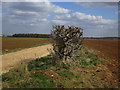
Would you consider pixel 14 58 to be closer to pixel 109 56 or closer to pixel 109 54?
pixel 109 56

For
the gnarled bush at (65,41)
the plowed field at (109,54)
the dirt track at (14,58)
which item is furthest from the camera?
the plowed field at (109,54)

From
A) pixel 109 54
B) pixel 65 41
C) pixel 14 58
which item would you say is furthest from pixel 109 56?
pixel 65 41

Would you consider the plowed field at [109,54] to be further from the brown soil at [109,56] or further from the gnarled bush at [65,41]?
the gnarled bush at [65,41]

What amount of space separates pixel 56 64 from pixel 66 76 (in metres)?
2.73

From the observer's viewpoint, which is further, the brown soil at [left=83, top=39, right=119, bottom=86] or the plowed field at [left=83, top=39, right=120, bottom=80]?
the plowed field at [left=83, top=39, right=120, bottom=80]

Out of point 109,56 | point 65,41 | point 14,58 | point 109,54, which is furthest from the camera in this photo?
point 109,54

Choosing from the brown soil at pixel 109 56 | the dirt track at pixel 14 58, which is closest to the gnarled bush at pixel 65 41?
the dirt track at pixel 14 58

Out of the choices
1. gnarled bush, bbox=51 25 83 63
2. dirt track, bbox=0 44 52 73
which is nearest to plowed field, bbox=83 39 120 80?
gnarled bush, bbox=51 25 83 63

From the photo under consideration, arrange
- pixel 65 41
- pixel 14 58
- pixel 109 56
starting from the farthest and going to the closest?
1. pixel 109 56
2. pixel 14 58
3. pixel 65 41

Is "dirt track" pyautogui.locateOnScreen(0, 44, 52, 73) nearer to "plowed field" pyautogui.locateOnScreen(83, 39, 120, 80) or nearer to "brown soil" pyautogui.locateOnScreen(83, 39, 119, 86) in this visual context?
"brown soil" pyautogui.locateOnScreen(83, 39, 119, 86)

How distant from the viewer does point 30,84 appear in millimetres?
9227

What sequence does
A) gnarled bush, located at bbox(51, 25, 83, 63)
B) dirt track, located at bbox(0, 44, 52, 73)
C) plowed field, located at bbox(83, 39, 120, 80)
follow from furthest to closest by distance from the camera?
plowed field, located at bbox(83, 39, 120, 80), dirt track, located at bbox(0, 44, 52, 73), gnarled bush, located at bbox(51, 25, 83, 63)

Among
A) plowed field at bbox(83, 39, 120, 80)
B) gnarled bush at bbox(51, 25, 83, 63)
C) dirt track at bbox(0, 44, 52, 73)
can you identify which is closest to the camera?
gnarled bush at bbox(51, 25, 83, 63)

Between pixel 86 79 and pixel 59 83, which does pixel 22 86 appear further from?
pixel 86 79
